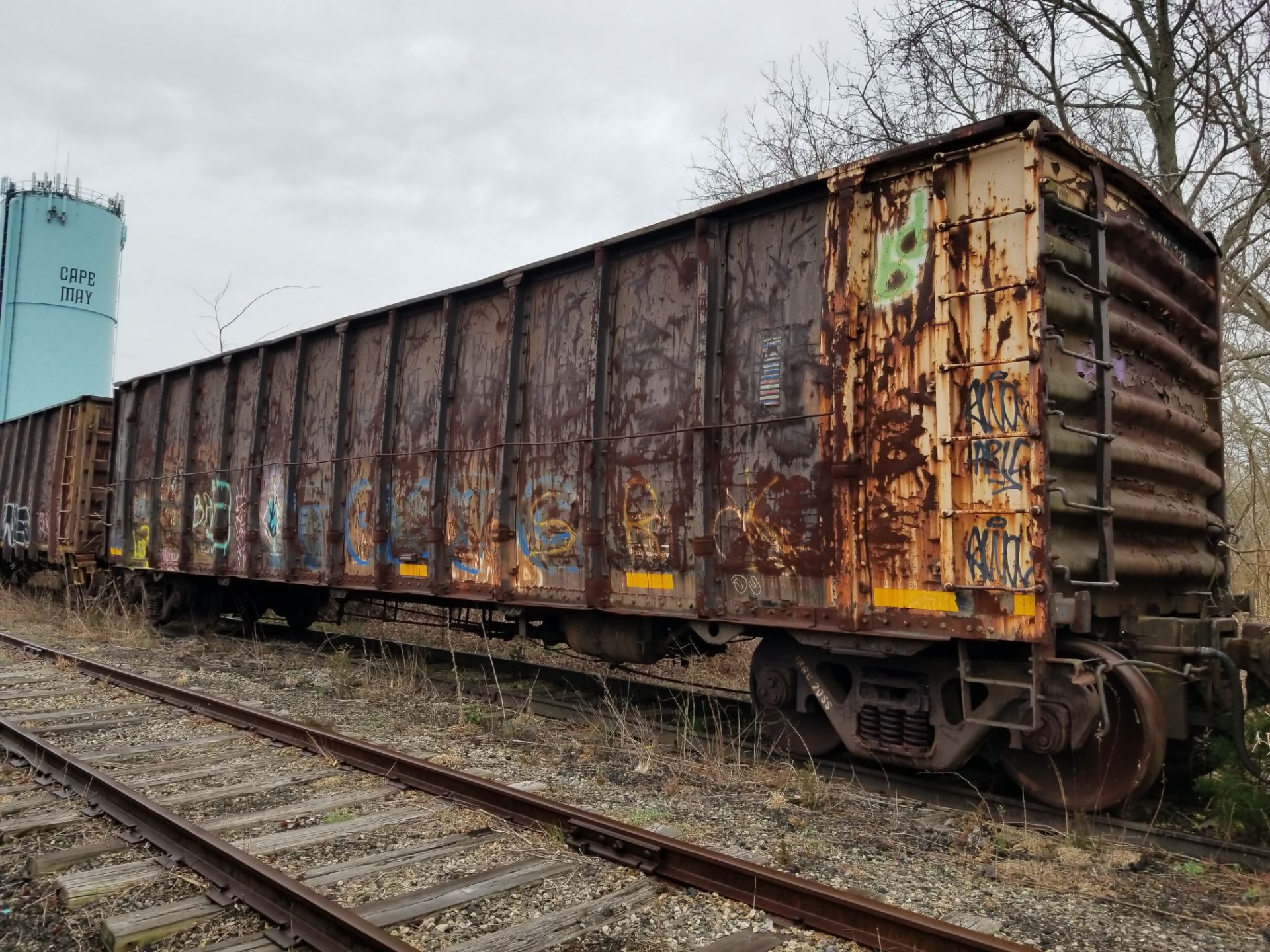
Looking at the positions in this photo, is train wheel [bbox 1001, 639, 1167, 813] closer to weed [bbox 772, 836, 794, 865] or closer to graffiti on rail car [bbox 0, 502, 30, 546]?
weed [bbox 772, 836, 794, 865]

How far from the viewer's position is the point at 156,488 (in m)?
12.9

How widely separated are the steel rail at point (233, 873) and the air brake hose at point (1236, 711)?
13.4 feet

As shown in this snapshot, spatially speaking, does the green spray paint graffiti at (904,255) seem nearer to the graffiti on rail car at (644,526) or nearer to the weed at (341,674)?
the graffiti on rail car at (644,526)

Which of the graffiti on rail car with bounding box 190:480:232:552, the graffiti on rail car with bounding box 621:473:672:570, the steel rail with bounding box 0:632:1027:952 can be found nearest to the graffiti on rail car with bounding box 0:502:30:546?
the graffiti on rail car with bounding box 190:480:232:552

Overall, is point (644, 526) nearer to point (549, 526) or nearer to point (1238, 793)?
point (549, 526)

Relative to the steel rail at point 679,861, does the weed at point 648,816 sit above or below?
below

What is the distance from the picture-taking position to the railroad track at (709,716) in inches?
175

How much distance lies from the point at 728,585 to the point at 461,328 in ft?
12.7

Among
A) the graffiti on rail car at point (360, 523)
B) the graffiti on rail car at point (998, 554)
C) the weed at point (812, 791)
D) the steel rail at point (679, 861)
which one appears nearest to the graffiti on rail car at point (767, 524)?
the graffiti on rail car at point (998, 554)

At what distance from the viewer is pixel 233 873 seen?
154 inches

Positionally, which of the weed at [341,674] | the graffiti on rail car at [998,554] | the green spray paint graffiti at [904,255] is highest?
the green spray paint graffiti at [904,255]

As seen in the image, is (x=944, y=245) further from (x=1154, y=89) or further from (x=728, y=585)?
(x=1154, y=89)

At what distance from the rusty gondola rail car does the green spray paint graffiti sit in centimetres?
2

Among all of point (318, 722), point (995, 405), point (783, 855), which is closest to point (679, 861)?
point (783, 855)
